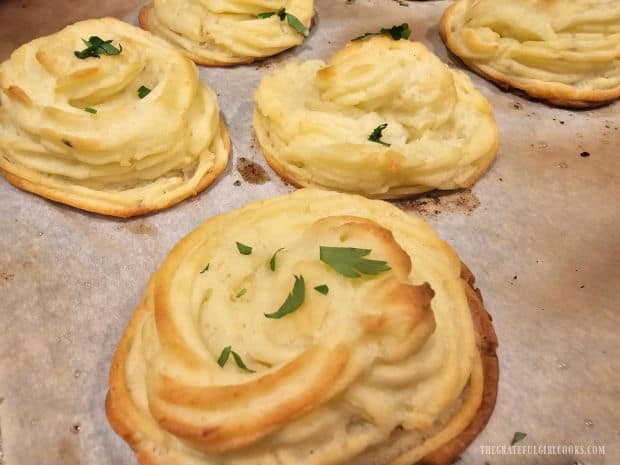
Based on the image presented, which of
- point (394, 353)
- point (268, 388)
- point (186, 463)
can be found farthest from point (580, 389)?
point (186, 463)

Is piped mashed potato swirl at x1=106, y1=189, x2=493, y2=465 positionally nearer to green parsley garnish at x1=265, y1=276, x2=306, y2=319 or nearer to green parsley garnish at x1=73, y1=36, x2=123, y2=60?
green parsley garnish at x1=265, y1=276, x2=306, y2=319

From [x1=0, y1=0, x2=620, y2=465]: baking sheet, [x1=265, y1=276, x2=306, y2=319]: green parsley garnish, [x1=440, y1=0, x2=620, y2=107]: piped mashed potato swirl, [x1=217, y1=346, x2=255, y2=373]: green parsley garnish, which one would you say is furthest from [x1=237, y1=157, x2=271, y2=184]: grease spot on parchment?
[x1=440, y1=0, x2=620, y2=107]: piped mashed potato swirl

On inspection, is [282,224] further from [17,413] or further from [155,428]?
[17,413]

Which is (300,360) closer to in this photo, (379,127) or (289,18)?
(379,127)

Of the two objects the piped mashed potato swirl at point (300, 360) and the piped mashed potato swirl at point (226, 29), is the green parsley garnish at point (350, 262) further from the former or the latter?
the piped mashed potato swirl at point (226, 29)

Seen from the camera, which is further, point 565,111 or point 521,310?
point 565,111

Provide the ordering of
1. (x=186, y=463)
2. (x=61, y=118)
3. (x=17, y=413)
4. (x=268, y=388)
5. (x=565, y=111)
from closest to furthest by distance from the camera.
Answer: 1. (x=268, y=388)
2. (x=186, y=463)
3. (x=17, y=413)
4. (x=61, y=118)
5. (x=565, y=111)

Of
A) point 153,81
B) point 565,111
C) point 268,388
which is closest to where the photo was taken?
point 268,388

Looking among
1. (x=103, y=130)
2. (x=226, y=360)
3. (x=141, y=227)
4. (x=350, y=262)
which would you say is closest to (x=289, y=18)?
(x=103, y=130)
